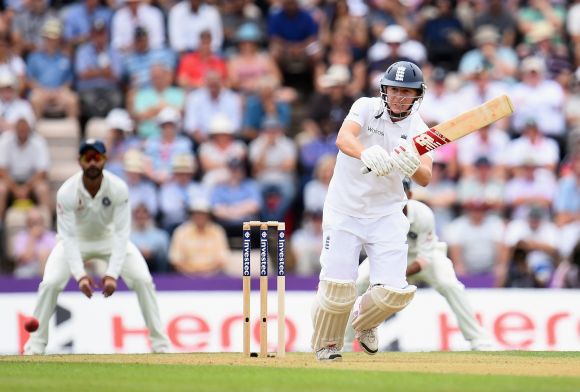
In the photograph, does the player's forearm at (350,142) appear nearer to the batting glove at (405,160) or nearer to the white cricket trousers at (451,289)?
the batting glove at (405,160)

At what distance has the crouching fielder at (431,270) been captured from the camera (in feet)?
42.0

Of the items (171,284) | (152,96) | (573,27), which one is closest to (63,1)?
(152,96)

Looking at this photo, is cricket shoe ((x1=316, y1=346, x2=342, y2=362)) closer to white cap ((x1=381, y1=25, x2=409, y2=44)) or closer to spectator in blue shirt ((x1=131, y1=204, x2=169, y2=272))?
spectator in blue shirt ((x1=131, y1=204, x2=169, y2=272))

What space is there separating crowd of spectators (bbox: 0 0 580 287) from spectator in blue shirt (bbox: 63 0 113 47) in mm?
22

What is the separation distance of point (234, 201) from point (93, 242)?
13.8 feet

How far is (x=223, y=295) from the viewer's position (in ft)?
50.4

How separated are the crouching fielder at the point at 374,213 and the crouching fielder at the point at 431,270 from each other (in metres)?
2.37

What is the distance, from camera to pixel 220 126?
17.1 m

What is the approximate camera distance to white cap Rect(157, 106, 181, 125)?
17.0 metres

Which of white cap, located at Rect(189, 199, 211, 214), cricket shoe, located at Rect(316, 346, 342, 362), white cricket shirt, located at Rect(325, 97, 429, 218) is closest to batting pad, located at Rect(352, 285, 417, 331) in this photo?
cricket shoe, located at Rect(316, 346, 342, 362)

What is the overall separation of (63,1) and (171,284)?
550cm

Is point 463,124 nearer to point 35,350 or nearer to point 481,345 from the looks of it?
point 481,345

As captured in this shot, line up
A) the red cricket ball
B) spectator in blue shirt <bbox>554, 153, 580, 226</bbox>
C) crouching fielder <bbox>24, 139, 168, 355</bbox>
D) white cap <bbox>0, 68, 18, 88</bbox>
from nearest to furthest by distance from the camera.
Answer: the red cricket ball
crouching fielder <bbox>24, 139, 168, 355</bbox>
spectator in blue shirt <bbox>554, 153, 580, 226</bbox>
white cap <bbox>0, 68, 18, 88</bbox>

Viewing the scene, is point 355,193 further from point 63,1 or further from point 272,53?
point 63,1
